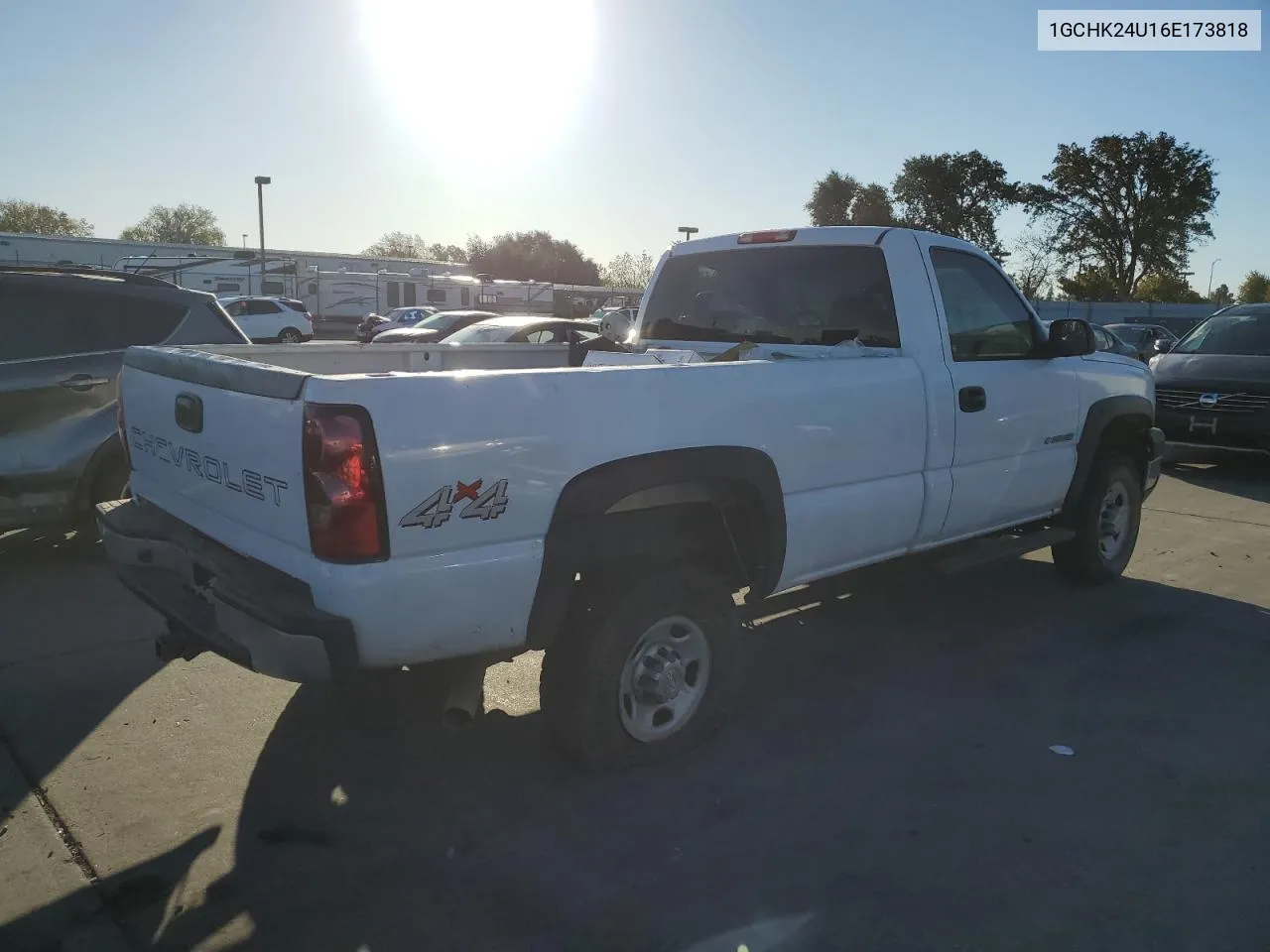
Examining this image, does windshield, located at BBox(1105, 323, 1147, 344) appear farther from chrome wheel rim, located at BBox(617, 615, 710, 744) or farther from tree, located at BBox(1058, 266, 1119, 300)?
tree, located at BBox(1058, 266, 1119, 300)

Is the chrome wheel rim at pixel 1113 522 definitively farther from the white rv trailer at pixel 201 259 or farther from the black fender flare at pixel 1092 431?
the white rv trailer at pixel 201 259

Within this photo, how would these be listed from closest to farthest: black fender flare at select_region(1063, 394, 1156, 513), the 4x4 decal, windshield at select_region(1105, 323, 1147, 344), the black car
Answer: the 4x4 decal → black fender flare at select_region(1063, 394, 1156, 513) → the black car → windshield at select_region(1105, 323, 1147, 344)

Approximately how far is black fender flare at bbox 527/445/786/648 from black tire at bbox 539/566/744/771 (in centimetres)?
16

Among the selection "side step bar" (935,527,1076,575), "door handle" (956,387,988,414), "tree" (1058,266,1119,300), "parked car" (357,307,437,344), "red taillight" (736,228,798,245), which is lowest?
"side step bar" (935,527,1076,575)

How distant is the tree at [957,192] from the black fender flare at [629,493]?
154ft

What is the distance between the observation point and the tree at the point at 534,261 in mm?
79812

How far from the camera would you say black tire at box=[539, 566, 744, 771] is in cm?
335

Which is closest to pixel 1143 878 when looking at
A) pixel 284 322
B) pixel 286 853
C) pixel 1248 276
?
pixel 286 853

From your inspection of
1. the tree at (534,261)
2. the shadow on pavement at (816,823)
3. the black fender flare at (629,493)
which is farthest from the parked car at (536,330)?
the tree at (534,261)

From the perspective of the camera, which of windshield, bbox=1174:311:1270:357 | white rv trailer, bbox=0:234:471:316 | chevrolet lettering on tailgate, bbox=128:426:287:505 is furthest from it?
white rv trailer, bbox=0:234:471:316

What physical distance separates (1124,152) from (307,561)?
178 ft

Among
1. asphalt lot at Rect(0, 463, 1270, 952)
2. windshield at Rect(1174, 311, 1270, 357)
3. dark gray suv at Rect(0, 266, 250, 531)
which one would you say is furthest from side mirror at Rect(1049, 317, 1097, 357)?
windshield at Rect(1174, 311, 1270, 357)

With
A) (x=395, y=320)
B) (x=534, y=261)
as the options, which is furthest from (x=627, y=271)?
(x=395, y=320)

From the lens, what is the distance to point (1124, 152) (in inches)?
1892
